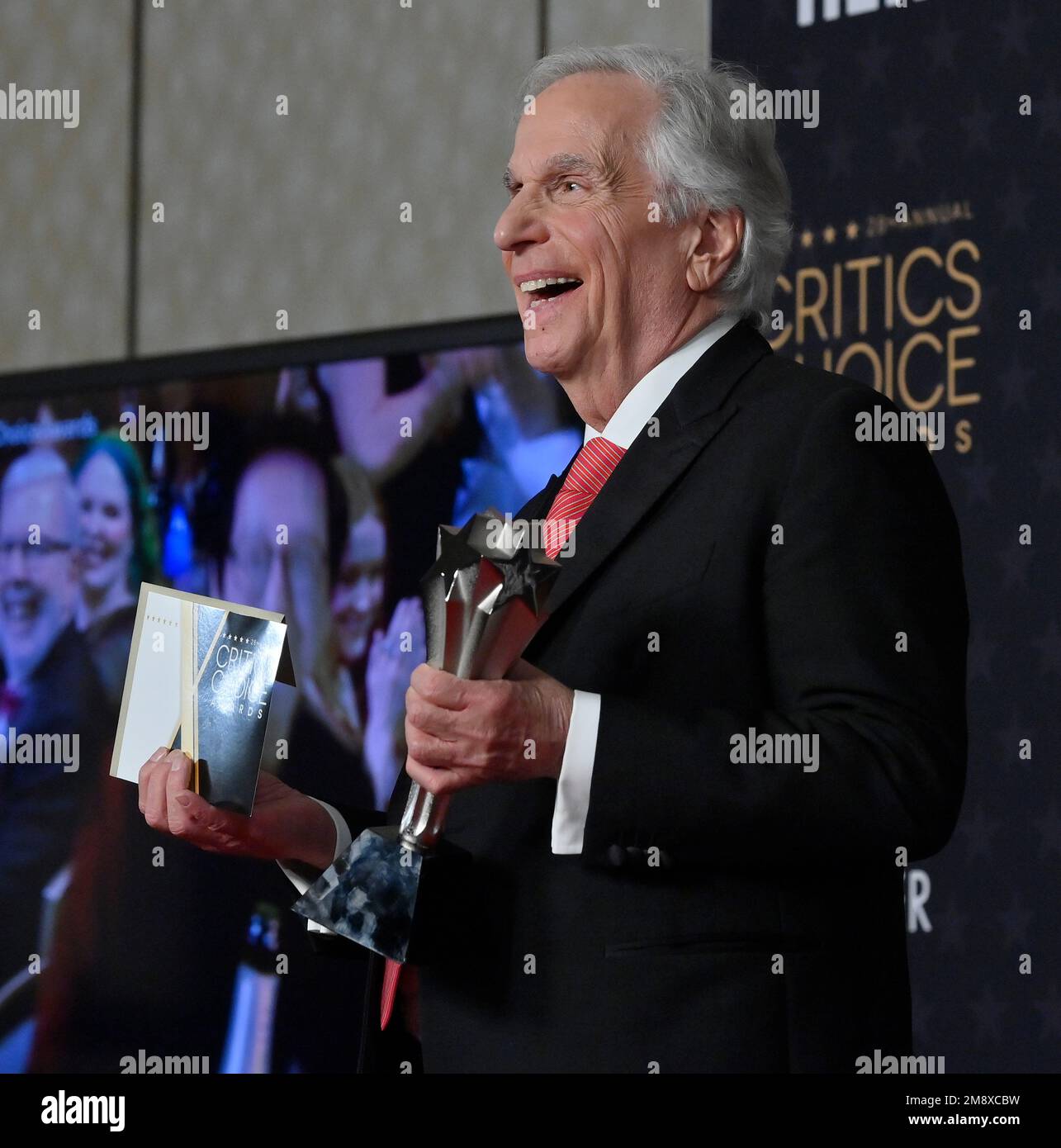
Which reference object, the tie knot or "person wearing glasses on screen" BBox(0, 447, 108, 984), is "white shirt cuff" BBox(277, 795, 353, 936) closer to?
the tie knot

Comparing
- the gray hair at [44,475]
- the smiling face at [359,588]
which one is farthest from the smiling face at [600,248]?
the gray hair at [44,475]

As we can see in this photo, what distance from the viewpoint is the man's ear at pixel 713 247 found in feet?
5.26

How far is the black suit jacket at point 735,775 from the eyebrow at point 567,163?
1.08 ft

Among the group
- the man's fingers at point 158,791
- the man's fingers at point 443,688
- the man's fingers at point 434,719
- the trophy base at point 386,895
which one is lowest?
the trophy base at point 386,895

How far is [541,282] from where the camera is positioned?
163 cm

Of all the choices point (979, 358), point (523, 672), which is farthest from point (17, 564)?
point (523, 672)

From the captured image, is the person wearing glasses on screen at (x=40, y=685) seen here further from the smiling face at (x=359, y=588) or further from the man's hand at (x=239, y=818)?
the man's hand at (x=239, y=818)

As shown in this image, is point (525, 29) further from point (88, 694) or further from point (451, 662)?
point (451, 662)

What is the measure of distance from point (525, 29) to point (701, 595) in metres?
2.66

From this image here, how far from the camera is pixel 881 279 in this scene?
9.86ft

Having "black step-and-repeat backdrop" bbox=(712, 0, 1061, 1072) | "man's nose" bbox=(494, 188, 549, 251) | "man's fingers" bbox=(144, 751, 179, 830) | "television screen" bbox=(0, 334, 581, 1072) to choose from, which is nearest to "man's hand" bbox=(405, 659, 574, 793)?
"man's fingers" bbox=(144, 751, 179, 830)

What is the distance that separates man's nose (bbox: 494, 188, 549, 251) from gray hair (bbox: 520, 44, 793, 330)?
0.13m

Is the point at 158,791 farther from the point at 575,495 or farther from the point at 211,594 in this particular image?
the point at 211,594
